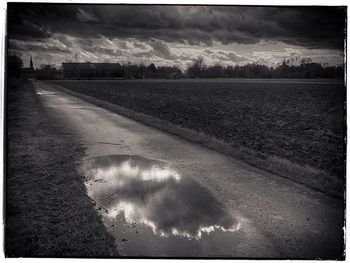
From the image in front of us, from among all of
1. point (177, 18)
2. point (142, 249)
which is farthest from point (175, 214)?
point (177, 18)

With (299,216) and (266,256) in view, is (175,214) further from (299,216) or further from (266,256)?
(299,216)

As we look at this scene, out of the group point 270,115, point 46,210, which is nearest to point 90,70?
point 46,210

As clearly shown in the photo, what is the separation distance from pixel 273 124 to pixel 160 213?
276 inches

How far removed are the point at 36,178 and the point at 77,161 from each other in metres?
1.47

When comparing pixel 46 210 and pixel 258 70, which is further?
pixel 258 70

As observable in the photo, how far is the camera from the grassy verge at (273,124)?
5465 mm

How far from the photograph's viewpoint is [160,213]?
5.12m

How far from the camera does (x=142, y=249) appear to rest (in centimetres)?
426

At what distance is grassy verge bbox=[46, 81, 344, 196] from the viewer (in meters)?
5.46

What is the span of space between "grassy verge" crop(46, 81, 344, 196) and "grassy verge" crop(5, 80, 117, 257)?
302cm

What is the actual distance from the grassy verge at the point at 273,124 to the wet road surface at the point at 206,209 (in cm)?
65

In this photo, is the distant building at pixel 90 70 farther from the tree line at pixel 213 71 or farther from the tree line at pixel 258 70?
the tree line at pixel 258 70

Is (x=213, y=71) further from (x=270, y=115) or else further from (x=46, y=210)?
(x=270, y=115)

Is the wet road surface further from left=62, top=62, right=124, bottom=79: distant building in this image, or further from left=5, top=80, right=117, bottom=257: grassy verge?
left=62, top=62, right=124, bottom=79: distant building
